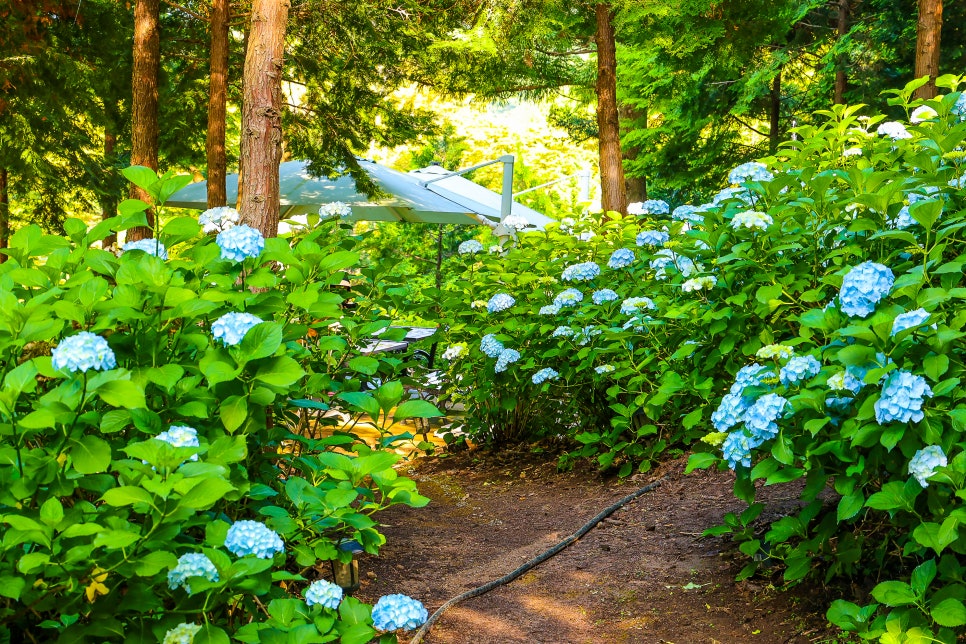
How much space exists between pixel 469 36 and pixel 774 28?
3253 millimetres

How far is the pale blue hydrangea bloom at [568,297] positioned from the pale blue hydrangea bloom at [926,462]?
2.48 meters

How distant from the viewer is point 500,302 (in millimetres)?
4523

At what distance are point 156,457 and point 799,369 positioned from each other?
4.74 feet

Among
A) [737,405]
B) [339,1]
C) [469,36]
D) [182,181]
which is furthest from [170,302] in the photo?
[339,1]

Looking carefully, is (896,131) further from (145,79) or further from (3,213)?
(3,213)

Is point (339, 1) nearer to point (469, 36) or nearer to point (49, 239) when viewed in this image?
point (469, 36)

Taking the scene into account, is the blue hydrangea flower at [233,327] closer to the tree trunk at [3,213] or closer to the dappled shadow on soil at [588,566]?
the dappled shadow on soil at [588,566]

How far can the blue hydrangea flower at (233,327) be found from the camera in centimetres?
179

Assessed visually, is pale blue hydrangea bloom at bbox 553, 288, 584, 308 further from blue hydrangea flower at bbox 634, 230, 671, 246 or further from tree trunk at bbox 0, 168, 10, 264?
tree trunk at bbox 0, 168, 10, 264

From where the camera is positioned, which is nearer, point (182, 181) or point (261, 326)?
point (261, 326)

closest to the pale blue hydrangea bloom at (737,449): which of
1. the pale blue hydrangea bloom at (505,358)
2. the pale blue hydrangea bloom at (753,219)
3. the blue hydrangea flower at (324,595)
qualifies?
the pale blue hydrangea bloom at (753,219)

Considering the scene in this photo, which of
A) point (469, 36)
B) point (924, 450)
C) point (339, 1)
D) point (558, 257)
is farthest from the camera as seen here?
point (339, 1)

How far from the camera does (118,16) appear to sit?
9328 millimetres

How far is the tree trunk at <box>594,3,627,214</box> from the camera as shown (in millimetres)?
8023
